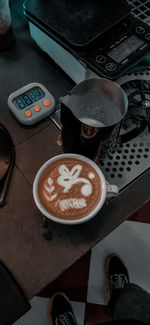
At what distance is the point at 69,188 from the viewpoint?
55 cm

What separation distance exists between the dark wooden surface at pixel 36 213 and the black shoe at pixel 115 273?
24.7 inches

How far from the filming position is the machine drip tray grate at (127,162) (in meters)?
0.64

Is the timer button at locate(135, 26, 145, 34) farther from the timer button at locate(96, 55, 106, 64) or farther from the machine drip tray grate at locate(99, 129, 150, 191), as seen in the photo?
the machine drip tray grate at locate(99, 129, 150, 191)

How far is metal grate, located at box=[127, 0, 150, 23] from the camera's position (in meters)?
0.73

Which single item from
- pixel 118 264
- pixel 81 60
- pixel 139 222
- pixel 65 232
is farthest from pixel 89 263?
pixel 81 60

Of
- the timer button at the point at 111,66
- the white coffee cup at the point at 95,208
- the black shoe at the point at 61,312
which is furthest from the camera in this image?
the black shoe at the point at 61,312

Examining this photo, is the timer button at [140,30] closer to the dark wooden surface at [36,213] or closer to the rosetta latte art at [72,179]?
the dark wooden surface at [36,213]

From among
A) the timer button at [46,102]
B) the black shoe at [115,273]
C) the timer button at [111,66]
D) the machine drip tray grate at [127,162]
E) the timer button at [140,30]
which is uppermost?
the timer button at [140,30]

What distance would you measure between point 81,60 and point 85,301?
2.85 ft

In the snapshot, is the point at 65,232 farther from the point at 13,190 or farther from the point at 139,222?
the point at 139,222

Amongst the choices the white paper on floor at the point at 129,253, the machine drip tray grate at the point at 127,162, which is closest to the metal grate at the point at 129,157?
the machine drip tray grate at the point at 127,162

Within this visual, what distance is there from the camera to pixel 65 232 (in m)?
0.59

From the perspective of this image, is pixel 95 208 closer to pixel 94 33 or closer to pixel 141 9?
pixel 94 33

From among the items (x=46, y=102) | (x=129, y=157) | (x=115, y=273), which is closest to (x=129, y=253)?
(x=115, y=273)
